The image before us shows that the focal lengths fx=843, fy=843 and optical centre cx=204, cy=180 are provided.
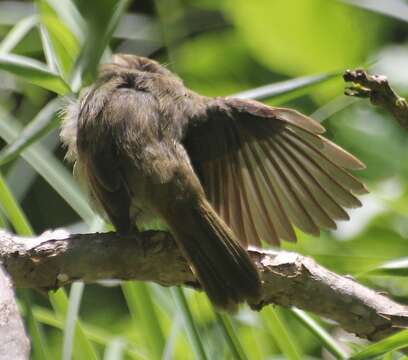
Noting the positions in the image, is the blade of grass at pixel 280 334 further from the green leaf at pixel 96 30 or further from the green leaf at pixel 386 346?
the green leaf at pixel 96 30

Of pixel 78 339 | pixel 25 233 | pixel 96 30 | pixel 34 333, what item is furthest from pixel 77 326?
pixel 96 30

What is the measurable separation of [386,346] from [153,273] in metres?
0.50

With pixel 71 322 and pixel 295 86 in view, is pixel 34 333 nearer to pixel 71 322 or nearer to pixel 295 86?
pixel 71 322

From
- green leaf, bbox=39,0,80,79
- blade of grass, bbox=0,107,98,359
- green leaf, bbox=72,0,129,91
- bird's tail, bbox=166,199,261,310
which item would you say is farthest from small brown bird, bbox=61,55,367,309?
green leaf, bbox=72,0,129,91

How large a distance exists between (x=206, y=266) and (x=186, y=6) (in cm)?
243

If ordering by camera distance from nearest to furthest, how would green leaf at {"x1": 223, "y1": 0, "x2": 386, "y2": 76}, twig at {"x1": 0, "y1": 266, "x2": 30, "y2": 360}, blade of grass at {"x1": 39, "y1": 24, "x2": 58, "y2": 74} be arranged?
twig at {"x1": 0, "y1": 266, "x2": 30, "y2": 360}
blade of grass at {"x1": 39, "y1": 24, "x2": 58, "y2": 74}
green leaf at {"x1": 223, "y1": 0, "x2": 386, "y2": 76}

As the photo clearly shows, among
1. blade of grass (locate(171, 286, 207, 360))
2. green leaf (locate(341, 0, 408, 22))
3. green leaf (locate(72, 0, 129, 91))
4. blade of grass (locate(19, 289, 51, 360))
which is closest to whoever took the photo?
green leaf (locate(72, 0, 129, 91))

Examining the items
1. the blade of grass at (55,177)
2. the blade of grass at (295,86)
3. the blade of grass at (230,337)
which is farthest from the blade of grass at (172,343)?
the blade of grass at (295,86)

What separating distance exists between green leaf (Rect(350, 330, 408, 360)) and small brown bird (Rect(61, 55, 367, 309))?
294 mm

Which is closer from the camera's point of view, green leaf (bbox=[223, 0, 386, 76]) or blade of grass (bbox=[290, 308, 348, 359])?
blade of grass (bbox=[290, 308, 348, 359])

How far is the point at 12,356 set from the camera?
92 cm

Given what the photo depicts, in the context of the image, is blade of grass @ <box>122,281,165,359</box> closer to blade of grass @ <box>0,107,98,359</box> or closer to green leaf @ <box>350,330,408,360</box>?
blade of grass @ <box>0,107,98,359</box>

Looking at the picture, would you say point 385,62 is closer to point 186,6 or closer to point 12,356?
point 186,6

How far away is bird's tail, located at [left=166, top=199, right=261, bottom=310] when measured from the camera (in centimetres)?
188
